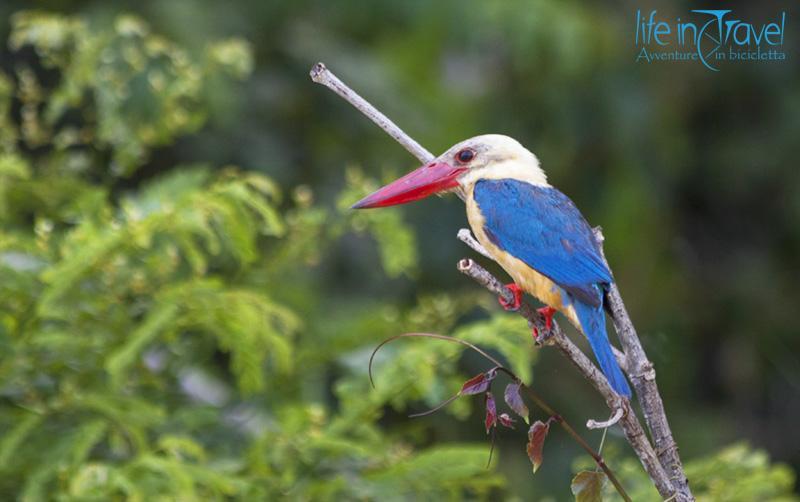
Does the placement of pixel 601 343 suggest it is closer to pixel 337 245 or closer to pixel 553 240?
pixel 553 240

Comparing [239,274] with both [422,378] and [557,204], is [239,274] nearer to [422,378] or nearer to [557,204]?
[422,378]

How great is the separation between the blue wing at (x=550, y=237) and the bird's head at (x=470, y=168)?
0.08m

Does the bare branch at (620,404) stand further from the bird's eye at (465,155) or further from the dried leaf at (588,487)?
the bird's eye at (465,155)

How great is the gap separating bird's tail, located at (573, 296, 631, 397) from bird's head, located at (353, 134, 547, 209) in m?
0.33

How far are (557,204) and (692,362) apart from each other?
3942 mm

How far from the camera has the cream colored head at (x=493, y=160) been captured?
2289mm

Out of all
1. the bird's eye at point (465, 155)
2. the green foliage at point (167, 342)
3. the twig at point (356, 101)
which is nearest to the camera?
the twig at point (356, 101)

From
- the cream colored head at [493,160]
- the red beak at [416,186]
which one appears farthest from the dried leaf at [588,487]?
the cream colored head at [493,160]

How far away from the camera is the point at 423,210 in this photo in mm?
5457

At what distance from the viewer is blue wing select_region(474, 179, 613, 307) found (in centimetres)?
209

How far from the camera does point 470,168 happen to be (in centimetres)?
230

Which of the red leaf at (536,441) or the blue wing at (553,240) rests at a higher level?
the blue wing at (553,240)

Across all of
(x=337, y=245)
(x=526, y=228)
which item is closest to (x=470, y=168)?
(x=526, y=228)

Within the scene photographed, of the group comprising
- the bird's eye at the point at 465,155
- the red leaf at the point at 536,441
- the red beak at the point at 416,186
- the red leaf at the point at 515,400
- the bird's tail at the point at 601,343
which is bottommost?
the red leaf at the point at 536,441
